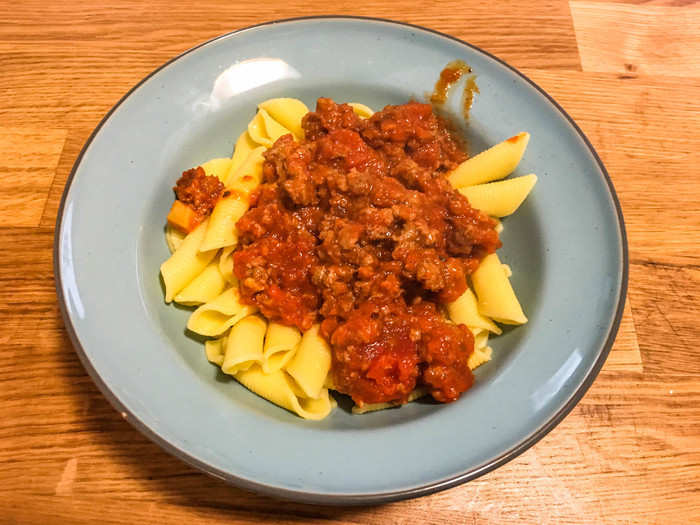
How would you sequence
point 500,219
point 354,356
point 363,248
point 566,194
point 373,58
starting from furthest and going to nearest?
point 373,58, point 500,219, point 566,194, point 363,248, point 354,356

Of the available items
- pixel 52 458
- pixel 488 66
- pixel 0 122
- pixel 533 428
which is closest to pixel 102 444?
pixel 52 458

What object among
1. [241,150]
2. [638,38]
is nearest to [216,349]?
[241,150]

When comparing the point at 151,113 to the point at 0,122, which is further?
the point at 0,122

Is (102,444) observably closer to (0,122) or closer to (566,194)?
(0,122)

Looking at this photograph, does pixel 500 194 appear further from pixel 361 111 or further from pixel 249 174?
pixel 249 174

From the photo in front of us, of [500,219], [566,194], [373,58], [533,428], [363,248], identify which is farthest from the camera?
[373,58]

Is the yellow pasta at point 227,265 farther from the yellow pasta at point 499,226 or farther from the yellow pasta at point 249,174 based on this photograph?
the yellow pasta at point 499,226
